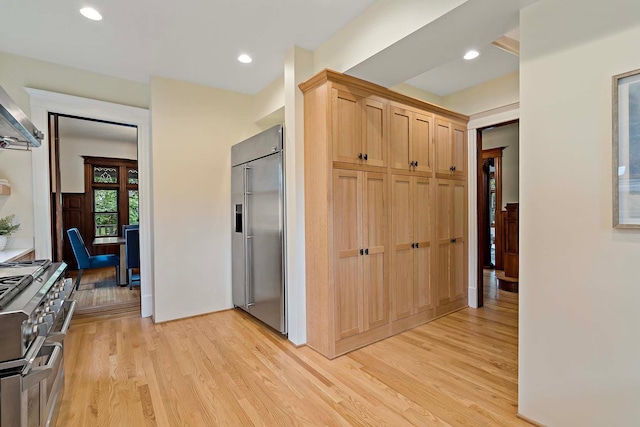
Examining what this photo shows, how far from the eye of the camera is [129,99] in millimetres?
3529

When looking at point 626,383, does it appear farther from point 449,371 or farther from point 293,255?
point 293,255

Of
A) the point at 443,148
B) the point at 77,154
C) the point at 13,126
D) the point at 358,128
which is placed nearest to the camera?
the point at 13,126

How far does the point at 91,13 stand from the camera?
7.52ft

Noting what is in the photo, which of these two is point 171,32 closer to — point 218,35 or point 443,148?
point 218,35

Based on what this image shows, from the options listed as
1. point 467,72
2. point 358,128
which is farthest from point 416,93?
point 358,128

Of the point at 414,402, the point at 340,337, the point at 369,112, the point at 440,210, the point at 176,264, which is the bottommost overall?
the point at 414,402

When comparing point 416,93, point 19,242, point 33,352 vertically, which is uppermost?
point 416,93

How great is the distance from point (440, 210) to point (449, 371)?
5.57 ft

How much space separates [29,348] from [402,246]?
2672 millimetres

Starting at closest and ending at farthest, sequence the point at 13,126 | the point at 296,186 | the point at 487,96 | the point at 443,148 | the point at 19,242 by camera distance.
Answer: the point at 13,126
the point at 296,186
the point at 19,242
the point at 443,148
the point at 487,96

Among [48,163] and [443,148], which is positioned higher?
[443,148]

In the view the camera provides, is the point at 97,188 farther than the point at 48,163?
Yes

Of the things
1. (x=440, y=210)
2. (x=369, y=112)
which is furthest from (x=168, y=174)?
(x=440, y=210)

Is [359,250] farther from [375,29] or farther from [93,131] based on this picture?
[93,131]
